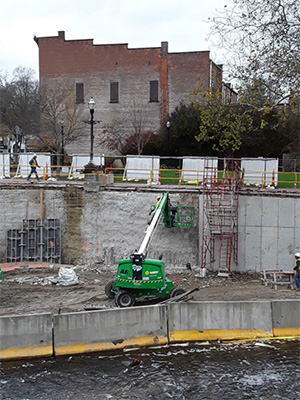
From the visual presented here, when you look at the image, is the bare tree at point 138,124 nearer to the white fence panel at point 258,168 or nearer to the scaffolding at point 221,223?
the white fence panel at point 258,168

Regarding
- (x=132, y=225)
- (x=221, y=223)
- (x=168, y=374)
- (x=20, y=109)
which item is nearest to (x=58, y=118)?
(x=20, y=109)

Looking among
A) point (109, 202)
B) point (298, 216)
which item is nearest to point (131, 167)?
point (109, 202)

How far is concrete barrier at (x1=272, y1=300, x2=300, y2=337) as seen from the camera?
1330 centimetres

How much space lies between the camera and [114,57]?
1834 inches

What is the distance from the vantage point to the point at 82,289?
17.4 metres

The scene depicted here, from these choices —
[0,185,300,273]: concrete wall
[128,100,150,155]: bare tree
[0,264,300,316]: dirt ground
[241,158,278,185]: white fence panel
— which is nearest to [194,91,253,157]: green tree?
[0,185,300,273]: concrete wall

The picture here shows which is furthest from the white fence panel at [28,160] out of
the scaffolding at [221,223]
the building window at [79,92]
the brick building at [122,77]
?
the building window at [79,92]

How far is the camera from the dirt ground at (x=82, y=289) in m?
15.3

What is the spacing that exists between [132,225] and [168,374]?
1064 cm

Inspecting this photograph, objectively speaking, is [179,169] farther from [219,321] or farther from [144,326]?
[144,326]

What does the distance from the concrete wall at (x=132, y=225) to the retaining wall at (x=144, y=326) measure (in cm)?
662

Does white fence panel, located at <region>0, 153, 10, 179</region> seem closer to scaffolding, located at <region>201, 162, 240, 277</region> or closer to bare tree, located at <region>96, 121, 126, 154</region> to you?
scaffolding, located at <region>201, 162, 240, 277</region>

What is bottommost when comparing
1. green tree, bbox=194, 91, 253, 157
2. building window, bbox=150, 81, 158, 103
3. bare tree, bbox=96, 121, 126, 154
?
green tree, bbox=194, 91, 253, 157

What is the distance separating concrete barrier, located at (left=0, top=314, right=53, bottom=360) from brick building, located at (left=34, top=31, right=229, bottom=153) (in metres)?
34.9
